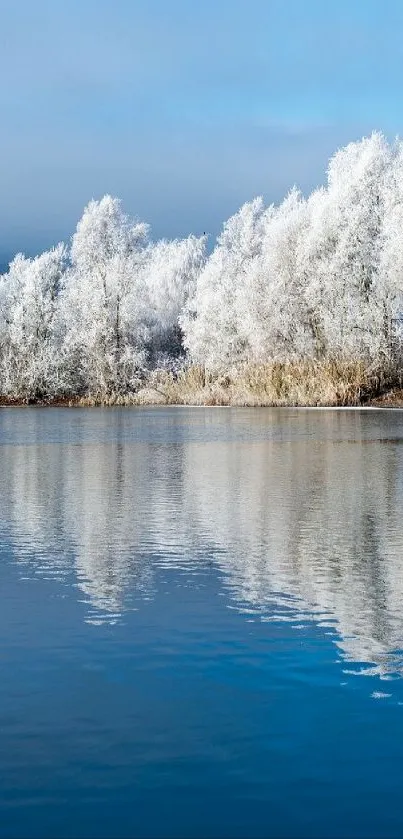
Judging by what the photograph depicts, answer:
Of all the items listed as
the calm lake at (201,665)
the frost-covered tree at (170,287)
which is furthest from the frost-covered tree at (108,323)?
the calm lake at (201,665)

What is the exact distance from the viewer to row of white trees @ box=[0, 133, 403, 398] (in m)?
59.1

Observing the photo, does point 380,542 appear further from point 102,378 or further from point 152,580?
point 102,378

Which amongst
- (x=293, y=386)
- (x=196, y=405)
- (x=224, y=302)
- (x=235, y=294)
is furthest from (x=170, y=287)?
(x=293, y=386)

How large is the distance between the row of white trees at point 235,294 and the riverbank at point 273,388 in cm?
136

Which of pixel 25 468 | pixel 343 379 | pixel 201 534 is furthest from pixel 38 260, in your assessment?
pixel 201 534

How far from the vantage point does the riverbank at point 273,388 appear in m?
56.8

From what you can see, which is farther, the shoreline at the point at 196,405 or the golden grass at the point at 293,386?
the golden grass at the point at 293,386

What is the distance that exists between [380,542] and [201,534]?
2.45m

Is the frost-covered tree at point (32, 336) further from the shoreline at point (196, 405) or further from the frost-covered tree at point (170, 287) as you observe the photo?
the frost-covered tree at point (170, 287)

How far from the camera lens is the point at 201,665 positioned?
801cm

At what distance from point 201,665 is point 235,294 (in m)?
63.0

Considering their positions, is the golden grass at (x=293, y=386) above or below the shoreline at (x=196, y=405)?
above

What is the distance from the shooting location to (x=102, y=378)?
228 feet

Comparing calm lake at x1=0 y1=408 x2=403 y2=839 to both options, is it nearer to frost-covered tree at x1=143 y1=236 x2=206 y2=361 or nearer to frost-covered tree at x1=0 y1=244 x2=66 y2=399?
frost-covered tree at x1=0 y1=244 x2=66 y2=399
